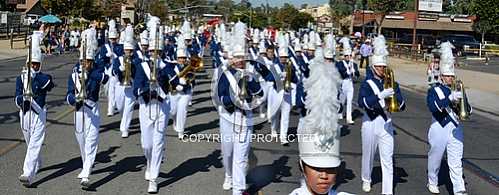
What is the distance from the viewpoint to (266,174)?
32.0 ft

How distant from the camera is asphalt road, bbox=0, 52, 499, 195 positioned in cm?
884

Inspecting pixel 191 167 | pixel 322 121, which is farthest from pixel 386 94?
pixel 322 121

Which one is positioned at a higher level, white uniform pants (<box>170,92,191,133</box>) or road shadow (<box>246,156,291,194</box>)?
white uniform pants (<box>170,92,191,133</box>)

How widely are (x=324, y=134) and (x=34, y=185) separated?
577cm

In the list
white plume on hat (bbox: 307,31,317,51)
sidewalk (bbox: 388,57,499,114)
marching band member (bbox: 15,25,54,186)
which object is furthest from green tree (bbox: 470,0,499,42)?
marching band member (bbox: 15,25,54,186)

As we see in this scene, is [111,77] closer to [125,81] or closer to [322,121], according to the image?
[125,81]

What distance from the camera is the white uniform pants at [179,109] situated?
12.7 m

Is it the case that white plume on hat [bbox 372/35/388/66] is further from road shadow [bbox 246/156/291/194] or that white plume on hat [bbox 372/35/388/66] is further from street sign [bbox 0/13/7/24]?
street sign [bbox 0/13/7/24]

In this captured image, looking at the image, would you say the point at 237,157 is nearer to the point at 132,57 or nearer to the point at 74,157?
the point at 74,157

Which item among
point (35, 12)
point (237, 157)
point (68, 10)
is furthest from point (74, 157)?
point (35, 12)

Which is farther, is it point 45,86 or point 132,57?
point 132,57

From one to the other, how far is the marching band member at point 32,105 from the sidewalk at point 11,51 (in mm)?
28308

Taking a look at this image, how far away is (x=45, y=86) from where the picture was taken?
8.58 m

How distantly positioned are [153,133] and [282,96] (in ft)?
15.7
